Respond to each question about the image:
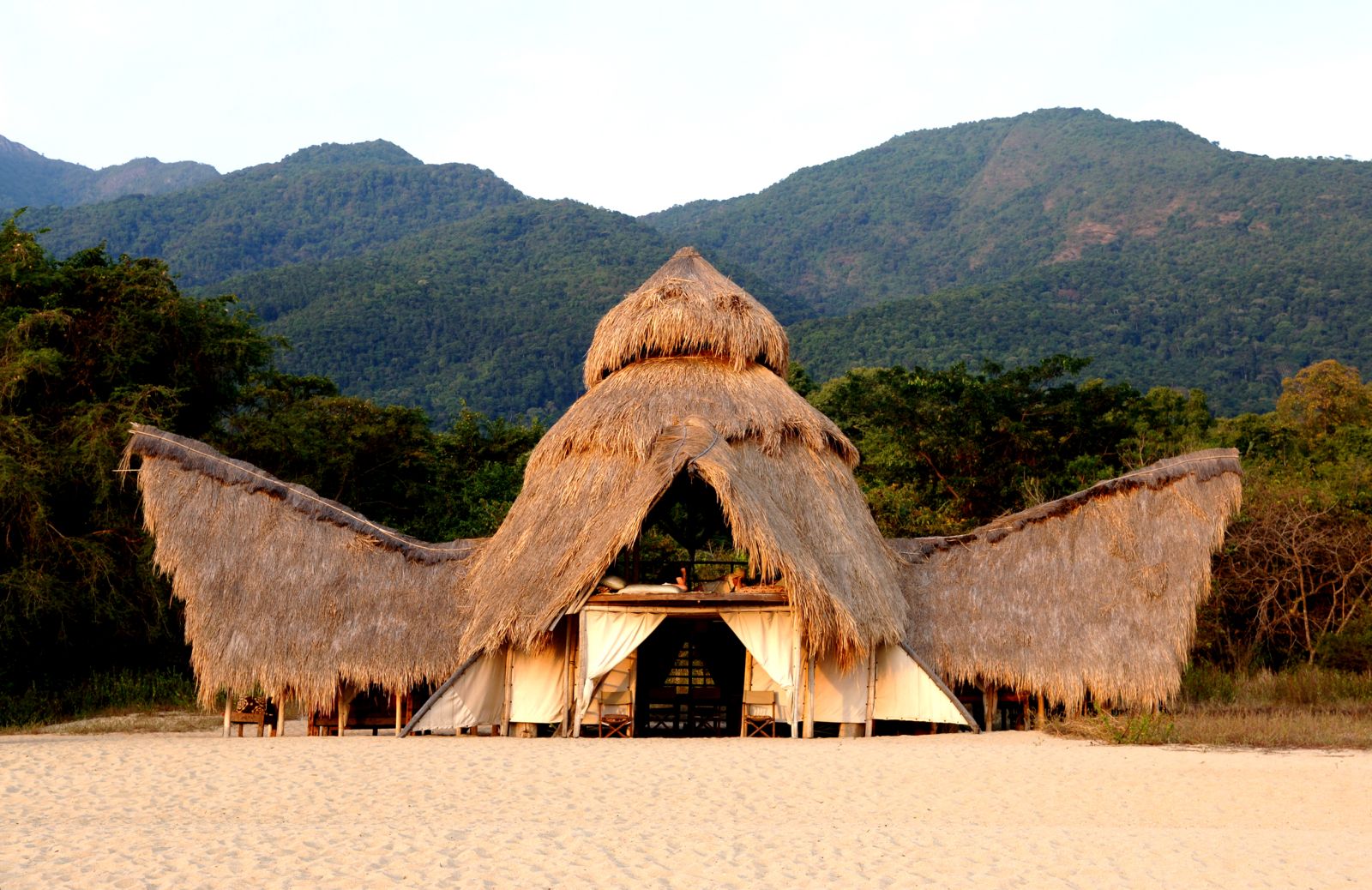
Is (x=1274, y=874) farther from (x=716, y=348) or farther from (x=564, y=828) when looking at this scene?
(x=716, y=348)

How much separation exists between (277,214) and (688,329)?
61597 mm

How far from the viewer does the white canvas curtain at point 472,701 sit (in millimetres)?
13273

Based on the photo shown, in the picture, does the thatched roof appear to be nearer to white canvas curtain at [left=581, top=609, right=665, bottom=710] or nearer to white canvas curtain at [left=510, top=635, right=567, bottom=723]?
white canvas curtain at [left=581, top=609, right=665, bottom=710]

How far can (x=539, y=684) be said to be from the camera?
13.9 meters

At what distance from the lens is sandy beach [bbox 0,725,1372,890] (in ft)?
24.3

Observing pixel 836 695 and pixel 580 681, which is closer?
pixel 580 681

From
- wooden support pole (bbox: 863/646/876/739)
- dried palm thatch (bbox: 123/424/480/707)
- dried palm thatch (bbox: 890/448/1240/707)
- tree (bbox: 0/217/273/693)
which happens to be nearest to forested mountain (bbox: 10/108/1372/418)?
tree (bbox: 0/217/273/693)

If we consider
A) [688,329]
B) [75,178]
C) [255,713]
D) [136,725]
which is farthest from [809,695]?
[75,178]

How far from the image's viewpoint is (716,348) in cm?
1574

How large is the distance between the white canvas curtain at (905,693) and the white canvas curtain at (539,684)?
10.4 ft

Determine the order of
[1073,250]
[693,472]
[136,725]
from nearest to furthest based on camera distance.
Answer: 1. [693,472]
2. [136,725]
3. [1073,250]

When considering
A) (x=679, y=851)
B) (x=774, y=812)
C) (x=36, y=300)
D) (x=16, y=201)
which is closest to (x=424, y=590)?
(x=774, y=812)

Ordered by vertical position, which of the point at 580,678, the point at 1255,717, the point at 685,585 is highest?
the point at 685,585

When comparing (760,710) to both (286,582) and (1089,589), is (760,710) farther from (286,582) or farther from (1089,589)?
(286,582)
